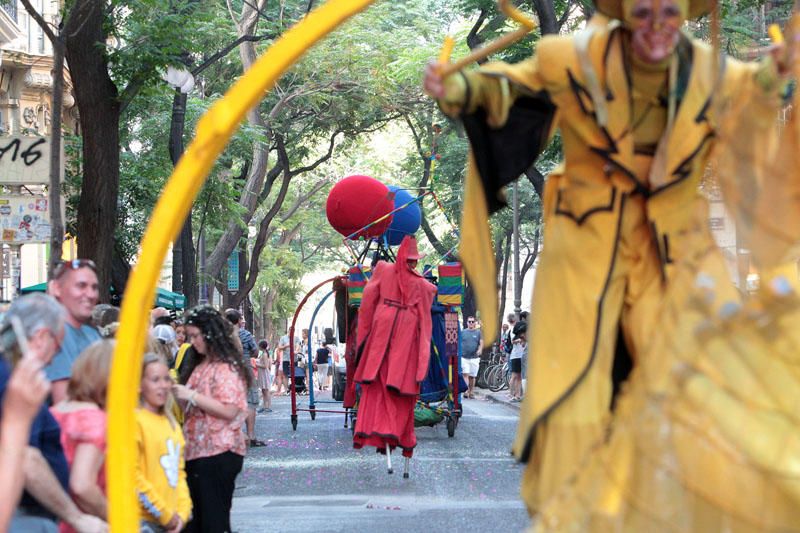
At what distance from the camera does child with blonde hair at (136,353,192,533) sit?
622 cm

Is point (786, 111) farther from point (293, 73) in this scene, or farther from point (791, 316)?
point (293, 73)

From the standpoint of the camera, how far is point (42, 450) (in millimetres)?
5090

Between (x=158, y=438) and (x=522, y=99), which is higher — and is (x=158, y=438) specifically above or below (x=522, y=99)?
below

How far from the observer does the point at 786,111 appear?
12.7 ft

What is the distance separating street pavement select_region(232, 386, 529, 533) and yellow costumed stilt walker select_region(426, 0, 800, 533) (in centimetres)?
550

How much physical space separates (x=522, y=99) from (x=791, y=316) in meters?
1.97

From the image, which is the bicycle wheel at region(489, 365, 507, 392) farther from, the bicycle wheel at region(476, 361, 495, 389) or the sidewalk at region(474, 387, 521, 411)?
the bicycle wheel at region(476, 361, 495, 389)

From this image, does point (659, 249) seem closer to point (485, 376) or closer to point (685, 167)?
point (685, 167)

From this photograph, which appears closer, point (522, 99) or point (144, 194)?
point (522, 99)

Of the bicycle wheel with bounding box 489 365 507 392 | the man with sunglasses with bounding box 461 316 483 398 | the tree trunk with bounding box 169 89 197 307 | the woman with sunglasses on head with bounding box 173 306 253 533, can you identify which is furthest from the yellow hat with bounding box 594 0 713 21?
the bicycle wheel with bounding box 489 365 507 392

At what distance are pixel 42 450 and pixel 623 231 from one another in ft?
6.61

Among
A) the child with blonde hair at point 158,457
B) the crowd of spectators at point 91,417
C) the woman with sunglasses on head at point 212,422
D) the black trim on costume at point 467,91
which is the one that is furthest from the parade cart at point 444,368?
the black trim on costume at point 467,91

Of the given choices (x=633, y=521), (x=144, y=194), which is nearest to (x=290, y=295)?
(x=144, y=194)

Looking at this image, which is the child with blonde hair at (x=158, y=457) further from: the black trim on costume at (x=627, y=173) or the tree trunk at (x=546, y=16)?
the tree trunk at (x=546, y=16)
